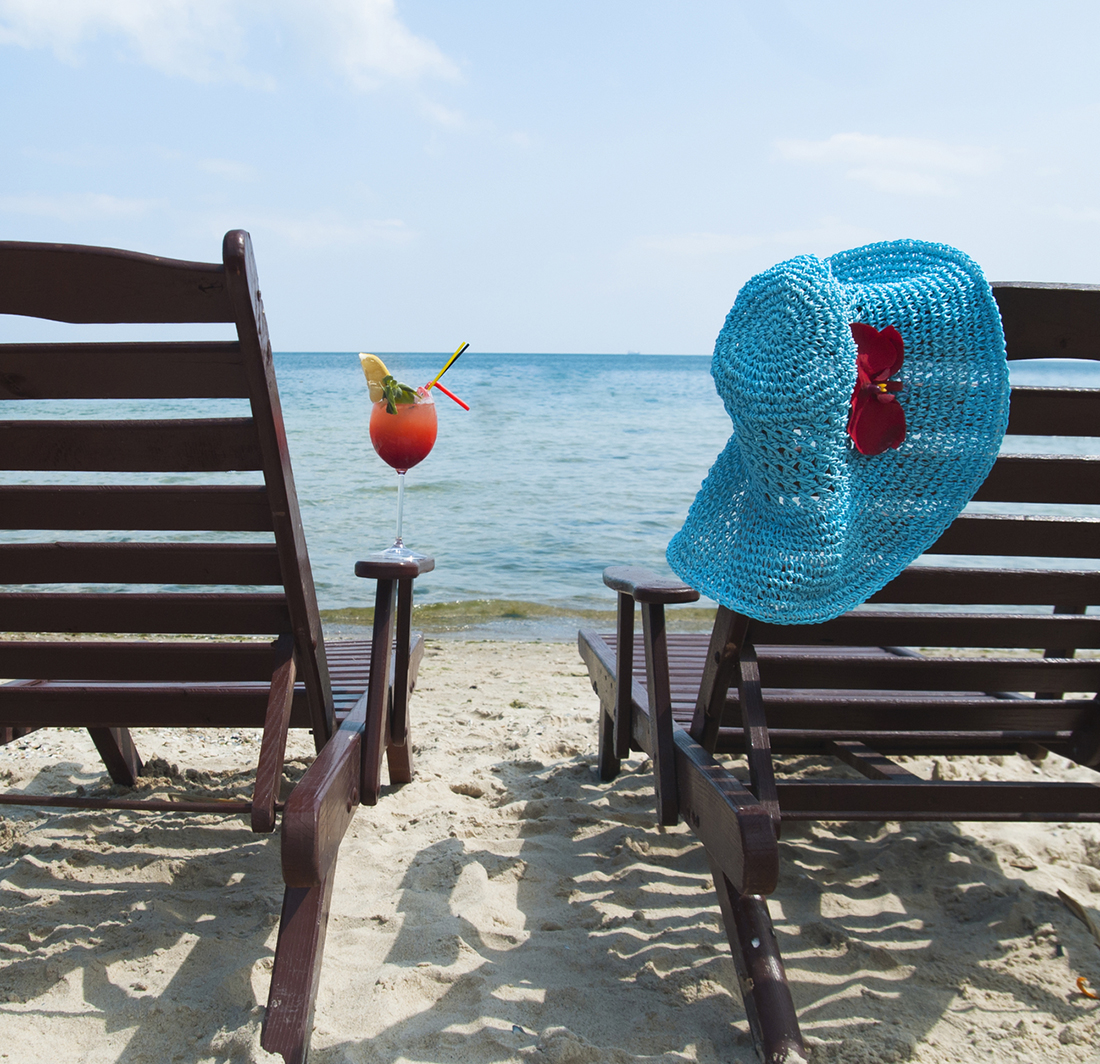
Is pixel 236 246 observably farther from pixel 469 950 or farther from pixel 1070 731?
pixel 1070 731

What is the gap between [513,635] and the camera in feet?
19.5

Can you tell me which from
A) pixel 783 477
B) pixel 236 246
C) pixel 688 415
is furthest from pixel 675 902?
pixel 688 415

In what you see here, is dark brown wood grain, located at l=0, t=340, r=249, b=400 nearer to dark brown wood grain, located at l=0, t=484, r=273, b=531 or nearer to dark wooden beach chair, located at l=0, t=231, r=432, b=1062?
dark wooden beach chair, located at l=0, t=231, r=432, b=1062

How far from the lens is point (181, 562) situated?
1.90 metres

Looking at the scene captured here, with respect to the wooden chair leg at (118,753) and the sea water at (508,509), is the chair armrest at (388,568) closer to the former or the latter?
the wooden chair leg at (118,753)

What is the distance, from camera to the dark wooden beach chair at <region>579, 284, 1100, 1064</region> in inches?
64.8

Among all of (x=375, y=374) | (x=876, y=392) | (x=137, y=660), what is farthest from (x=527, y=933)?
(x=375, y=374)

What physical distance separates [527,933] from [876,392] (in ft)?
4.58

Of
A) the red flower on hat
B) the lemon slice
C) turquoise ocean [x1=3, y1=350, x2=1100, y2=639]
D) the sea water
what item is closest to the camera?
the red flower on hat

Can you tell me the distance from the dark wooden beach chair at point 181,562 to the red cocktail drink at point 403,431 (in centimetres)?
69

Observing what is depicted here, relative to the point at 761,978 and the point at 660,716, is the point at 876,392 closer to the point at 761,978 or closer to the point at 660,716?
the point at 660,716

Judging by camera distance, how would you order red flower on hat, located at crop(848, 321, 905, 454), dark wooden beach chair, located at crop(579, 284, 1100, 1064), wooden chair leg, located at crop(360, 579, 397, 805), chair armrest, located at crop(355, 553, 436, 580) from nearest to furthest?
red flower on hat, located at crop(848, 321, 905, 454)
dark wooden beach chair, located at crop(579, 284, 1100, 1064)
wooden chair leg, located at crop(360, 579, 397, 805)
chair armrest, located at crop(355, 553, 436, 580)

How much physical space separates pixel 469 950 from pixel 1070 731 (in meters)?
1.43

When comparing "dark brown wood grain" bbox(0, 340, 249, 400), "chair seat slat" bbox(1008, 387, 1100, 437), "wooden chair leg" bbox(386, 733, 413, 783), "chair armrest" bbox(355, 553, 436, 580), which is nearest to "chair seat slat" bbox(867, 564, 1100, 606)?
"chair seat slat" bbox(1008, 387, 1100, 437)
